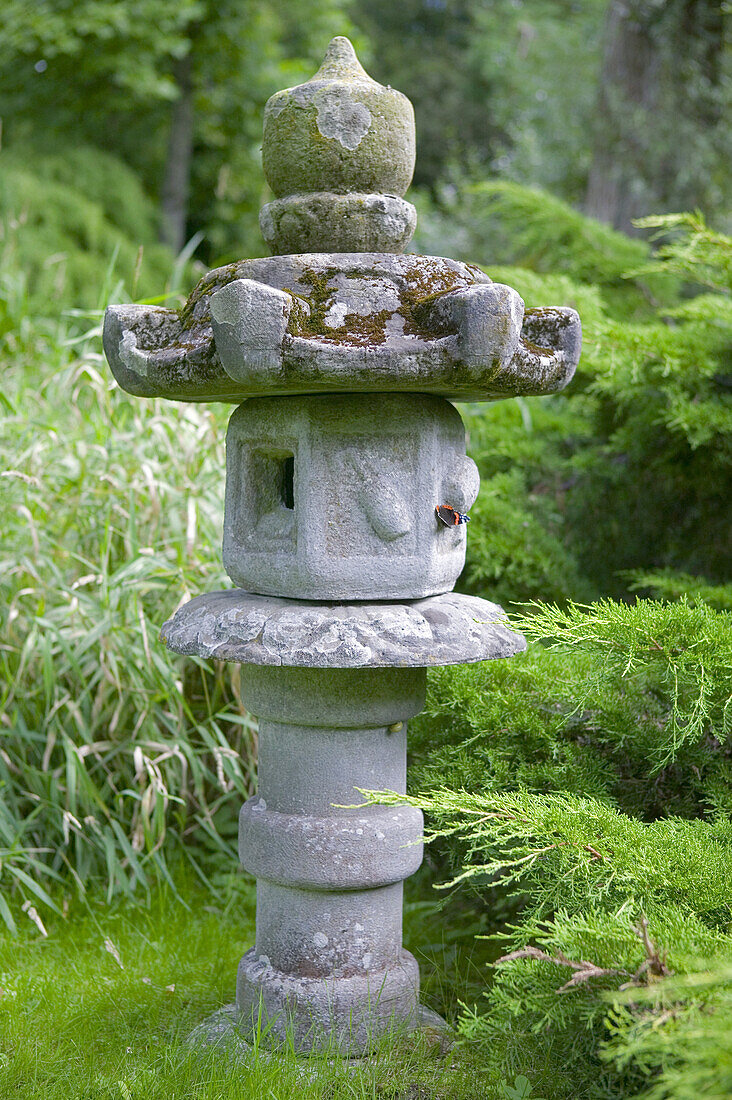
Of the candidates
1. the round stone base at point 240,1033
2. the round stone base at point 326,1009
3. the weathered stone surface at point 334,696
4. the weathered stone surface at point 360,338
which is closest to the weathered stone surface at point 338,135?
the weathered stone surface at point 360,338

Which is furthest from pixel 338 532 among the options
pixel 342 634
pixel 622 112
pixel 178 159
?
pixel 178 159

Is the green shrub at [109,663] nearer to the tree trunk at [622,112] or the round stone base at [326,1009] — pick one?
the round stone base at [326,1009]

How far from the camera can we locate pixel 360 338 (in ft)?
5.61

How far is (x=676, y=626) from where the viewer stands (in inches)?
69.0

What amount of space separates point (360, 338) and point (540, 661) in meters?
1.14

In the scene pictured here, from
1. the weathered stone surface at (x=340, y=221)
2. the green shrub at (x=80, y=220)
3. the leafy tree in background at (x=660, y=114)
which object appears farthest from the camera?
the green shrub at (x=80, y=220)

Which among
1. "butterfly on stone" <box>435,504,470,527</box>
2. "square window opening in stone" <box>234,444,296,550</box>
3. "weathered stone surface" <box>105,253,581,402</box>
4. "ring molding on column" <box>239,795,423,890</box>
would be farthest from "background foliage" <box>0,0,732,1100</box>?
"square window opening in stone" <box>234,444,296,550</box>

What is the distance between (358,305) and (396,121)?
0.43 m

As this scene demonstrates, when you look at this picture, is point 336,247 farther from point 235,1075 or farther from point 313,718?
point 235,1075

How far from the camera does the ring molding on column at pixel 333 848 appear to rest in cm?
194

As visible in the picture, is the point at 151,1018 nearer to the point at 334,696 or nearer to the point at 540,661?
the point at 334,696

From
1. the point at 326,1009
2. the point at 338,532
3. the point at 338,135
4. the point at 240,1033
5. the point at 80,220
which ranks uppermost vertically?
the point at 80,220

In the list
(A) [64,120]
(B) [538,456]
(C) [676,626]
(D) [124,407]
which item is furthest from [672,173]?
(A) [64,120]

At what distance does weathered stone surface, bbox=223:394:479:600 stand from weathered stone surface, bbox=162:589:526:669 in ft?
0.18
